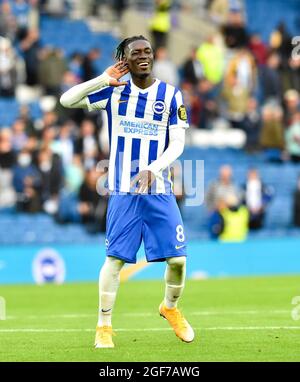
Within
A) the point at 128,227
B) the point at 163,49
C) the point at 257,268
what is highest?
the point at 163,49

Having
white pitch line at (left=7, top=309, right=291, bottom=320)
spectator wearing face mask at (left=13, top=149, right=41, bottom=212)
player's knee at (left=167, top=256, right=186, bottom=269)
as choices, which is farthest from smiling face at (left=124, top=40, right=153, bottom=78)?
spectator wearing face mask at (left=13, top=149, right=41, bottom=212)

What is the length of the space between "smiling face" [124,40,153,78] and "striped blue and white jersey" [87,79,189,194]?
240 millimetres

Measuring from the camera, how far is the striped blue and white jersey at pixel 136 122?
32.3ft

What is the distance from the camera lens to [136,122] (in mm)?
9875

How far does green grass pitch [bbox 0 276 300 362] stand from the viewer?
29.9ft

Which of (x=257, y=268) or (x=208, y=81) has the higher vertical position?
(x=208, y=81)

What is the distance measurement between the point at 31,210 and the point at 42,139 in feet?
5.18

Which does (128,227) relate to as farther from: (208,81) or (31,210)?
(208,81)

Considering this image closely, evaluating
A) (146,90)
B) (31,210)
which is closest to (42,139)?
(31,210)

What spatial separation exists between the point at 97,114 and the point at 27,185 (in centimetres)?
264

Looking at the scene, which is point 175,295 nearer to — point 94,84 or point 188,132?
point 94,84

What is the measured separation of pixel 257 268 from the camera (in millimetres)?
21812

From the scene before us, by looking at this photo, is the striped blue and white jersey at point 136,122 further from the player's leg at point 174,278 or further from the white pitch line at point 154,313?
the white pitch line at point 154,313

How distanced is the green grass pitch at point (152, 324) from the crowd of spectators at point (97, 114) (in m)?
3.14
